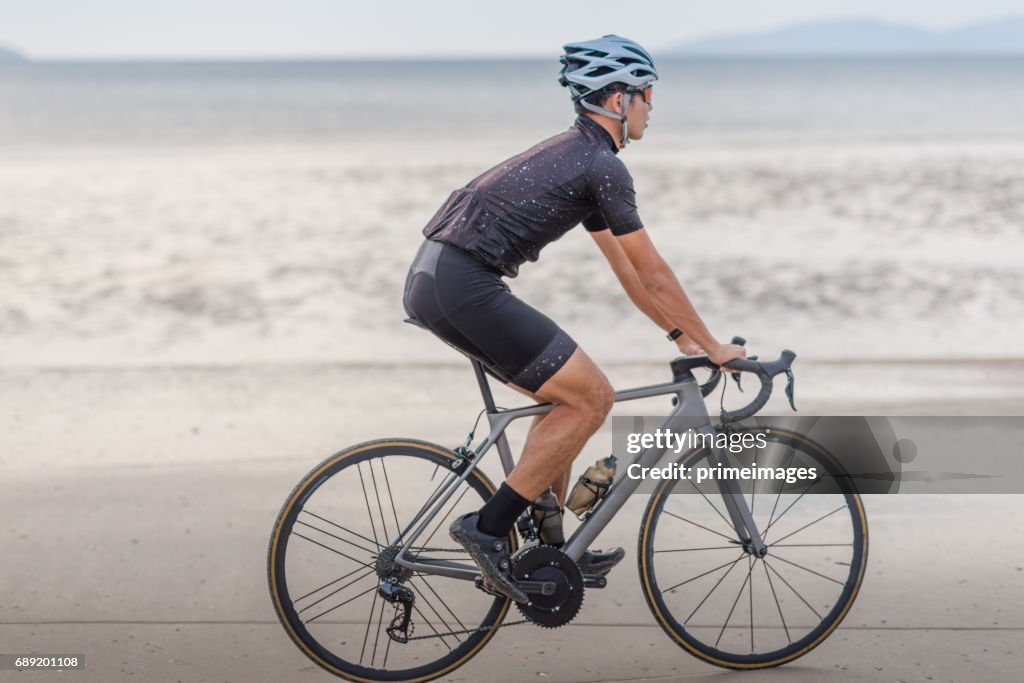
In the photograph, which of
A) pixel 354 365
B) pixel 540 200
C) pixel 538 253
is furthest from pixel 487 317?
pixel 354 365

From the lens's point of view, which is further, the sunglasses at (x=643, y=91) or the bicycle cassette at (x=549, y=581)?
the bicycle cassette at (x=549, y=581)

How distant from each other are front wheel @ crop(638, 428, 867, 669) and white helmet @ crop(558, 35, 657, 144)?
1.16m

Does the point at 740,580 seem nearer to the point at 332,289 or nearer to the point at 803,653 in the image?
the point at 803,653

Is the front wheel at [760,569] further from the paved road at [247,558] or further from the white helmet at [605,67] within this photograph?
the white helmet at [605,67]

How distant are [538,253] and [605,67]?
595mm

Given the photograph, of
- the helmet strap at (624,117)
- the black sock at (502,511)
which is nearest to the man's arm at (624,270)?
the helmet strap at (624,117)

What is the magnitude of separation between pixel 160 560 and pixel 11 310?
23.7 ft

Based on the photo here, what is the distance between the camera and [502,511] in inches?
144

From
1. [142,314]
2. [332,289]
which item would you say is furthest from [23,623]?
[332,289]

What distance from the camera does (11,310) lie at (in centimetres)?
1137

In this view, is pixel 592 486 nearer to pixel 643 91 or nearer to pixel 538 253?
pixel 538 253

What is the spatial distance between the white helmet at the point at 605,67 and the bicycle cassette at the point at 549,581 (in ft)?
4.28

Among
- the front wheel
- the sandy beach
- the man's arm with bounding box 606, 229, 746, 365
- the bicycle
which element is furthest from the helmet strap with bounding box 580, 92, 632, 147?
the sandy beach

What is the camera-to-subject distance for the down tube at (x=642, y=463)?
12.5 ft
